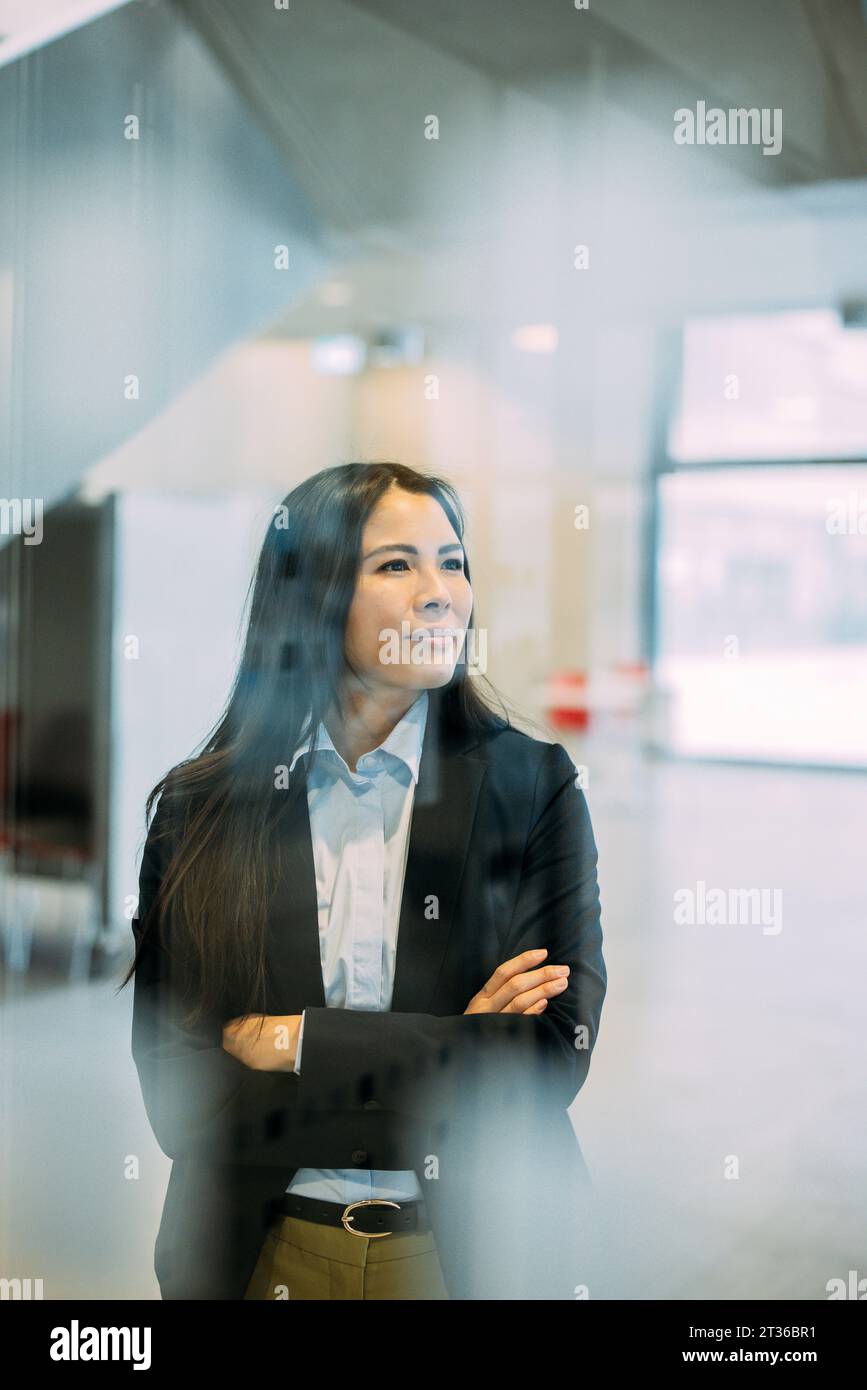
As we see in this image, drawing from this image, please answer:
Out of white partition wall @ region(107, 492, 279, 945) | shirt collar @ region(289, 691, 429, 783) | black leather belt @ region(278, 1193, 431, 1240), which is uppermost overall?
white partition wall @ region(107, 492, 279, 945)

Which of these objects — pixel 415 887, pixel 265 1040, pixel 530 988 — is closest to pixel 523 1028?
pixel 530 988

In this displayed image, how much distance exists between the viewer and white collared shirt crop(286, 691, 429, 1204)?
1.84 meters

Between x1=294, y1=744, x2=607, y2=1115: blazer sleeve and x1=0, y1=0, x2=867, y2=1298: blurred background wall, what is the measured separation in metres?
0.41

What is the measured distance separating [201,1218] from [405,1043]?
18.2 inches

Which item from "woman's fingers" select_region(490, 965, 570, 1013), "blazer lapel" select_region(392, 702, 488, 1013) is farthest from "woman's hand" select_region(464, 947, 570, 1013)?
"blazer lapel" select_region(392, 702, 488, 1013)

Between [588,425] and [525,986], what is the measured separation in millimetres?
1115

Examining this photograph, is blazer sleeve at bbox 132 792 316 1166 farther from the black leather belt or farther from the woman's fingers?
the woman's fingers

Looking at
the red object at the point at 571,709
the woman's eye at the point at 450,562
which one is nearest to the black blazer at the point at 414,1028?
the woman's eye at the point at 450,562

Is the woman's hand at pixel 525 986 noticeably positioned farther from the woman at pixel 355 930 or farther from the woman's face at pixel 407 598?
the woman's face at pixel 407 598

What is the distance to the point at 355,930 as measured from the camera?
1.88 metres

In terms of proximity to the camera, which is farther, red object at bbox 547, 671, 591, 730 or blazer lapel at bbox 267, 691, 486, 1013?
red object at bbox 547, 671, 591, 730

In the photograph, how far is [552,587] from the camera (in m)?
2.34
